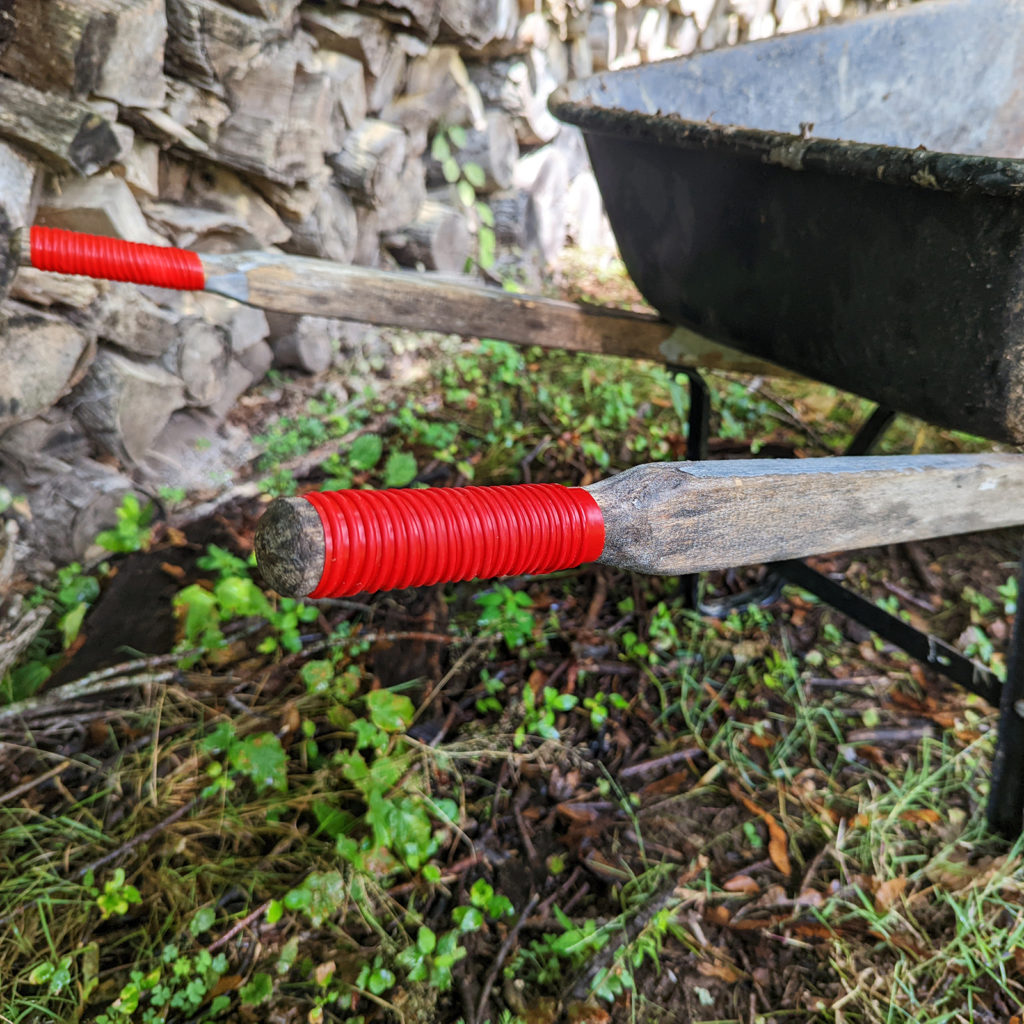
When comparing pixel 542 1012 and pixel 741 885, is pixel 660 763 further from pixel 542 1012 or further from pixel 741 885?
pixel 542 1012

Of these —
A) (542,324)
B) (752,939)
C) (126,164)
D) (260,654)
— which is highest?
(126,164)

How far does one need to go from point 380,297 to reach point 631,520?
0.91 m

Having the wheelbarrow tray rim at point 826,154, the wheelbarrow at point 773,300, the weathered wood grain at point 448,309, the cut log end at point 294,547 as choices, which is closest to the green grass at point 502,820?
the wheelbarrow at point 773,300

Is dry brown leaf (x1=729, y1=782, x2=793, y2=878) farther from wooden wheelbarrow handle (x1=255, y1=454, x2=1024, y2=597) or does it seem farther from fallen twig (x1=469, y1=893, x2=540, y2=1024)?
wooden wheelbarrow handle (x1=255, y1=454, x2=1024, y2=597)

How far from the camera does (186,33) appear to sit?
6.17 feet

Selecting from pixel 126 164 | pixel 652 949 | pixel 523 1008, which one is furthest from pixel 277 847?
pixel 126 164

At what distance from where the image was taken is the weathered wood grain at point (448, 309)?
1.48m

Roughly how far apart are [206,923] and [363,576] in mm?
849

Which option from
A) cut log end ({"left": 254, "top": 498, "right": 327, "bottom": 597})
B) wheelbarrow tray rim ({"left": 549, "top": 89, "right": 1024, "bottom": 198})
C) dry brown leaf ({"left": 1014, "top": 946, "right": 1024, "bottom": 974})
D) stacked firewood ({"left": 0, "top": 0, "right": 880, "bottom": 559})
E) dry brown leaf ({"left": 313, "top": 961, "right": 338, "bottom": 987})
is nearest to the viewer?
cut log end ({"left": 254, "top": 498, "right": 327, "bottom": 597})

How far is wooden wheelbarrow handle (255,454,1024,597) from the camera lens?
750mm

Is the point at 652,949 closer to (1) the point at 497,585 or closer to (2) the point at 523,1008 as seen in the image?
(2) the point at 523,1008

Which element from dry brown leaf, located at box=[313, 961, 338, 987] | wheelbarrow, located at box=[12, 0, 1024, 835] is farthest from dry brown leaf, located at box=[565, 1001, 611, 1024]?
wheelbarrow, located at box=[12, 0, 1024, 835]

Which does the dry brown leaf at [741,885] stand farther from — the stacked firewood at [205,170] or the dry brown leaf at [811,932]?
the stacked firewood at [205,170]

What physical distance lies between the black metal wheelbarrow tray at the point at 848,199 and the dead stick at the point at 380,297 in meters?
0.13
